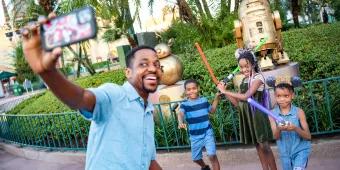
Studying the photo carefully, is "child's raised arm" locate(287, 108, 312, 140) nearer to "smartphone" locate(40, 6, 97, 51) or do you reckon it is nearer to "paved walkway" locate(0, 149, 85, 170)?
"smartphone" locate(40, 6, 97, 51)

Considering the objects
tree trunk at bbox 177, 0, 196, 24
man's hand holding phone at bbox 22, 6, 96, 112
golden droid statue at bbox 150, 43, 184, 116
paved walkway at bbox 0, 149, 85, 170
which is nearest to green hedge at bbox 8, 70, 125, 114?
paved walkway at bbox 0, 149, 85, 170

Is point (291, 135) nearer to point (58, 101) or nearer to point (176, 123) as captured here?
point (176, 123)

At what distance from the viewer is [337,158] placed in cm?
467

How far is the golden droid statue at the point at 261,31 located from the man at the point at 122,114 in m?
3.75

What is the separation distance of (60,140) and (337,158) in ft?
16.0

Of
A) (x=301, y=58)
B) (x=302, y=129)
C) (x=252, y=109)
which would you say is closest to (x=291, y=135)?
(x=302, y=129)

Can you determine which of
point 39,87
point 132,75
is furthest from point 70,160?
point 39,87

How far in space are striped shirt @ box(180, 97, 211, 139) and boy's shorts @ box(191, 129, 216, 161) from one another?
47 millimetres

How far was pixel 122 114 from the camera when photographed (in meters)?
1.89

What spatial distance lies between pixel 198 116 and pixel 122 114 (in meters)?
2.56

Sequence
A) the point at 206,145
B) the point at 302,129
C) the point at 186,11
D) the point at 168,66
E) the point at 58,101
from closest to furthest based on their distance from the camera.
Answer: the point at 302,129
the point at 206,145
the point at 168,66
the point at 58,101
the point at 186,11

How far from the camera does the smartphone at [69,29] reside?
45.9 inches

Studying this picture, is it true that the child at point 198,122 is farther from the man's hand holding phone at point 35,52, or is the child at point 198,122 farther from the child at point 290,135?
the man's hand holding phone at point 35,52

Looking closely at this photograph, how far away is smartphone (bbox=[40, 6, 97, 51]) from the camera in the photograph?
1167 millimetres
